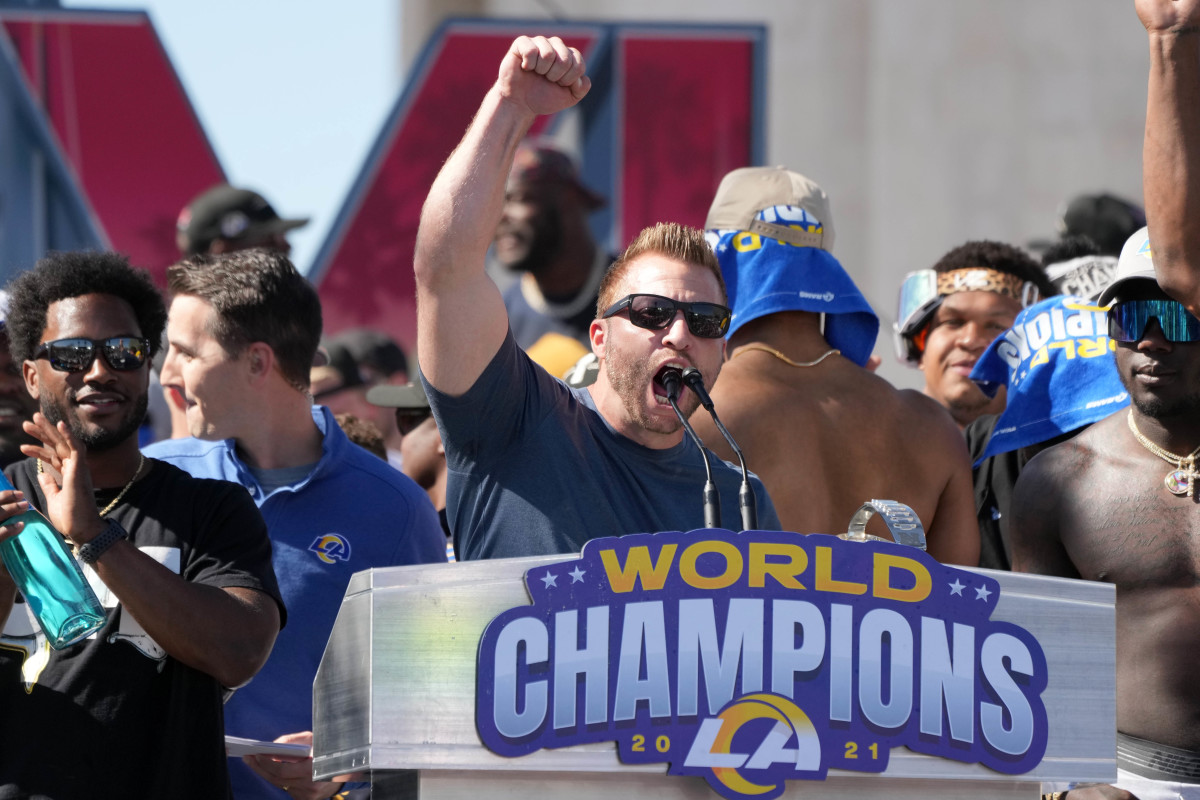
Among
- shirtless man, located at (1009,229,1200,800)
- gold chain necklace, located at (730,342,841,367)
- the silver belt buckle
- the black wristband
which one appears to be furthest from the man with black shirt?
shirtless man, located at (1009,229,1200,800)

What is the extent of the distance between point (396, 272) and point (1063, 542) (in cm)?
833

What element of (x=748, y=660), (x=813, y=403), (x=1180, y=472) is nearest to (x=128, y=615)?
(x=748, y=660)

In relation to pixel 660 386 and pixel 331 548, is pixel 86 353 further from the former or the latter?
pixel 660 386

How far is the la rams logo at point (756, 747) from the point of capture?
2365 mm

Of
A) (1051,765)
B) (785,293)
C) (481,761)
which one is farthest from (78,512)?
(785,293)

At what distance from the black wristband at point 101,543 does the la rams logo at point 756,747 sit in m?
1.27

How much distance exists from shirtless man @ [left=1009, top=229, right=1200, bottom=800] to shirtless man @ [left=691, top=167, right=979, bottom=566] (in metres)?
0.41

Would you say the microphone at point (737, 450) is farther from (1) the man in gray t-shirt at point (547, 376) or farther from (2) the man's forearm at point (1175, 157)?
(2) the man's forearm at point (1175, 157)

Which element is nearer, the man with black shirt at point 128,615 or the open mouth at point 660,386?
the man with black shirt at point 128,615

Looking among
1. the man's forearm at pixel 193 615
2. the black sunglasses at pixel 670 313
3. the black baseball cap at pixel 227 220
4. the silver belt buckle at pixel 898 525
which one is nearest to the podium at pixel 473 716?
the silver belt buckle at pixel 898 525

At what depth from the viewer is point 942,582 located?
246 centimetres

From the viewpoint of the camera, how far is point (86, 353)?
3498 millimetres

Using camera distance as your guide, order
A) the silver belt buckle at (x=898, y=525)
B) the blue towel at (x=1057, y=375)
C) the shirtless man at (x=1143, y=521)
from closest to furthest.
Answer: the silver belt buckle at (x=898, y=525) < the shirtless man at (x=1143, y=521) < the blue towel at (x=1057, y=375)

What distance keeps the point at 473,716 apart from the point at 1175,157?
1.90 meters
